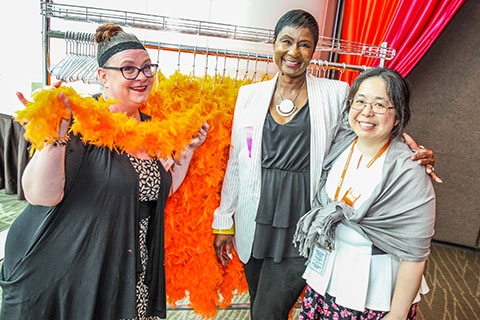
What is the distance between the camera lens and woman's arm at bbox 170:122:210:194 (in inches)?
67.8

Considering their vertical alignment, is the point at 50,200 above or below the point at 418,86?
below

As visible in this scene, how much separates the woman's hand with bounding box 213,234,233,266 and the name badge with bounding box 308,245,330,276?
0.51m

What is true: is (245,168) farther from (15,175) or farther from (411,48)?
(15,175)

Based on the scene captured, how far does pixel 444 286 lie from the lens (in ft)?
11.3

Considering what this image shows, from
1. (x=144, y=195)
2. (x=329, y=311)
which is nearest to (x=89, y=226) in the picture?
(x=144, y=195)

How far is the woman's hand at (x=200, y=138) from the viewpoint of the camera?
1712 millimetres

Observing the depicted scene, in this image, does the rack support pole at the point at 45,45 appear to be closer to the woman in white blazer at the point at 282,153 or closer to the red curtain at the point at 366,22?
the woman in white blazer at the point at 282,153

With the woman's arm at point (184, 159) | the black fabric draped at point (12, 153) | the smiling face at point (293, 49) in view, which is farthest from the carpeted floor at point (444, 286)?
the smiling face at point (293, 49)

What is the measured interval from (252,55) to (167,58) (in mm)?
2131

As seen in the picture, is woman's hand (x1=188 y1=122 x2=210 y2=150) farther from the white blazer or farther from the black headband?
the black headband

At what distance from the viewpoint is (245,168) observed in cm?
175

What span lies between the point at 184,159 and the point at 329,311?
3.36 ft

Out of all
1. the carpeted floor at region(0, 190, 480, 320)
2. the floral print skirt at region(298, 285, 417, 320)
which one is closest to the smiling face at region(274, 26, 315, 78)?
the floral print skirt at region(298, 285, 417, 320)

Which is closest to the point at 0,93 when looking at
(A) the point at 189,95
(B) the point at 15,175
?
(B) the point at 15,175
